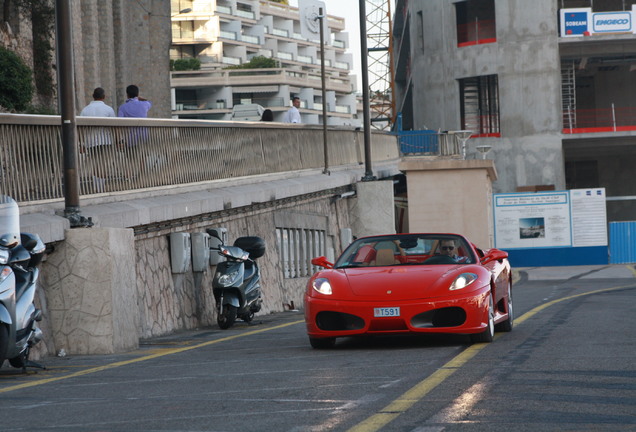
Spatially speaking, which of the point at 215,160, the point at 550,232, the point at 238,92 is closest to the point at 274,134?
the point at 215,160

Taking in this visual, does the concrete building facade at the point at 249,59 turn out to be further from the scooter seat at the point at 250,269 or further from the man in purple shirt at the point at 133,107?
the scooter seat at the point at 250,269

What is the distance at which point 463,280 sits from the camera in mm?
12062

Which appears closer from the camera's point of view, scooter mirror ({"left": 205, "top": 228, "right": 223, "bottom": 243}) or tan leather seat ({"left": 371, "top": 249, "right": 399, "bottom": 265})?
tan leather seat ({"left": 371, "top": 249, "right": 399, "bottom": 265})

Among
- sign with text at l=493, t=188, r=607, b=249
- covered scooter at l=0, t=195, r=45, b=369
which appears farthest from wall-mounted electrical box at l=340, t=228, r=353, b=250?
covered scooter at l=0, t=195, r=45, b=369

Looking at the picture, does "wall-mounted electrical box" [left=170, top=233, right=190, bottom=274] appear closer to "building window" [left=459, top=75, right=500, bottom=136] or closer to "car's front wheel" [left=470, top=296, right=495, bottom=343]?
"car's front wheel" [left=470, top=296, right=495, bottom=343]

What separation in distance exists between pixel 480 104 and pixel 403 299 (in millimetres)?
52756

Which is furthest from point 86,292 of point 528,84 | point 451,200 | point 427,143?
point 528,84

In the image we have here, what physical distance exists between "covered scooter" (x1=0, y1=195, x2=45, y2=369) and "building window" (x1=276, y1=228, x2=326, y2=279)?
14.3m

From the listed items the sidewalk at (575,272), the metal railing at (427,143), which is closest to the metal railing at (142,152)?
the sidewalk at (575,272)

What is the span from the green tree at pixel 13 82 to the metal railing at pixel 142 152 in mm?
8015

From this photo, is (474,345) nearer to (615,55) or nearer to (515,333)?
(515,333)

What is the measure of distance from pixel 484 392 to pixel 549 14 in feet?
179

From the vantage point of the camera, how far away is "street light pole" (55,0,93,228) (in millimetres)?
13633

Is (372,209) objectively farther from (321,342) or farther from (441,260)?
(321,342)
